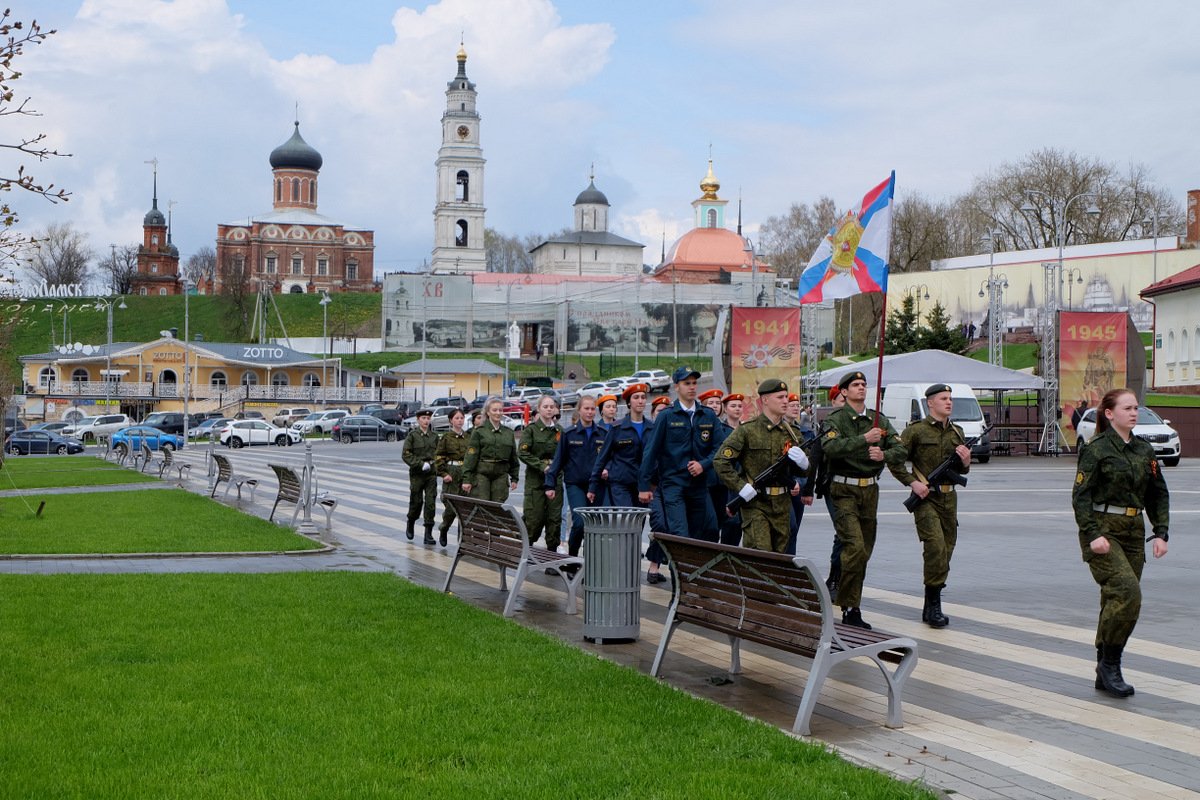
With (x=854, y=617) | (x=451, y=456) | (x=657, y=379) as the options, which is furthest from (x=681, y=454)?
(x=657, y=379)

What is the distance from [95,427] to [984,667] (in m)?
63.7

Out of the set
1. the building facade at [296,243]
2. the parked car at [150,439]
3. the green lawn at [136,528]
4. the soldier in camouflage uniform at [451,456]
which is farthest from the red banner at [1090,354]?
the building facade at [296,243]

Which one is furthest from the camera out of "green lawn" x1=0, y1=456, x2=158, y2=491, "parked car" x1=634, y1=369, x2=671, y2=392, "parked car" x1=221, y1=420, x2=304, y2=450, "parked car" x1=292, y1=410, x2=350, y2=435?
"parked car" x1=634, y1=369, x2=671, y2=392

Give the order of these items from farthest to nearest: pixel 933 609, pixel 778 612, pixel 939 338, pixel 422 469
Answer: pixel 939 338 → pixel 422 469 → pixel 933 609 → pixel 778 612

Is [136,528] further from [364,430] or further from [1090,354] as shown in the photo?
[364,430]

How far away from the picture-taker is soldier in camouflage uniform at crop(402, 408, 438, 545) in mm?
16969

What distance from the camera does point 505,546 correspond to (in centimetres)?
1112

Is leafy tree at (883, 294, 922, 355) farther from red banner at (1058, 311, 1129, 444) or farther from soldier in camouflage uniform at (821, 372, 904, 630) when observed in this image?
soldier in camouflage uniform at (821, 372, 904, 630)

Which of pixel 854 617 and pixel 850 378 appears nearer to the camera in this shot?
pixel 854 617

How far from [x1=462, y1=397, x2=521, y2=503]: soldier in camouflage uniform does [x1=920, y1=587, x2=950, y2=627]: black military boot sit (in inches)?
222

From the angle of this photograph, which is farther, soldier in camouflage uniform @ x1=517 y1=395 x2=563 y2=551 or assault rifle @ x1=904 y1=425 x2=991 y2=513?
soldier in camouflage uniform @ x1=517 y1=395 x2=563 y2=551

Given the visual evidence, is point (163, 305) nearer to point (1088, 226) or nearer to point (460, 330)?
point (460, 330)

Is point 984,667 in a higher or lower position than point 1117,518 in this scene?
lower

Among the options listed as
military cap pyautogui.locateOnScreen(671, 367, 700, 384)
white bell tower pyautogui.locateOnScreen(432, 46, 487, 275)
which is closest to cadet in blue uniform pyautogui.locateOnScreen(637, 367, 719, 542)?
military cap pyautogui.locateOnScreen(671, 367, 700, 384)
